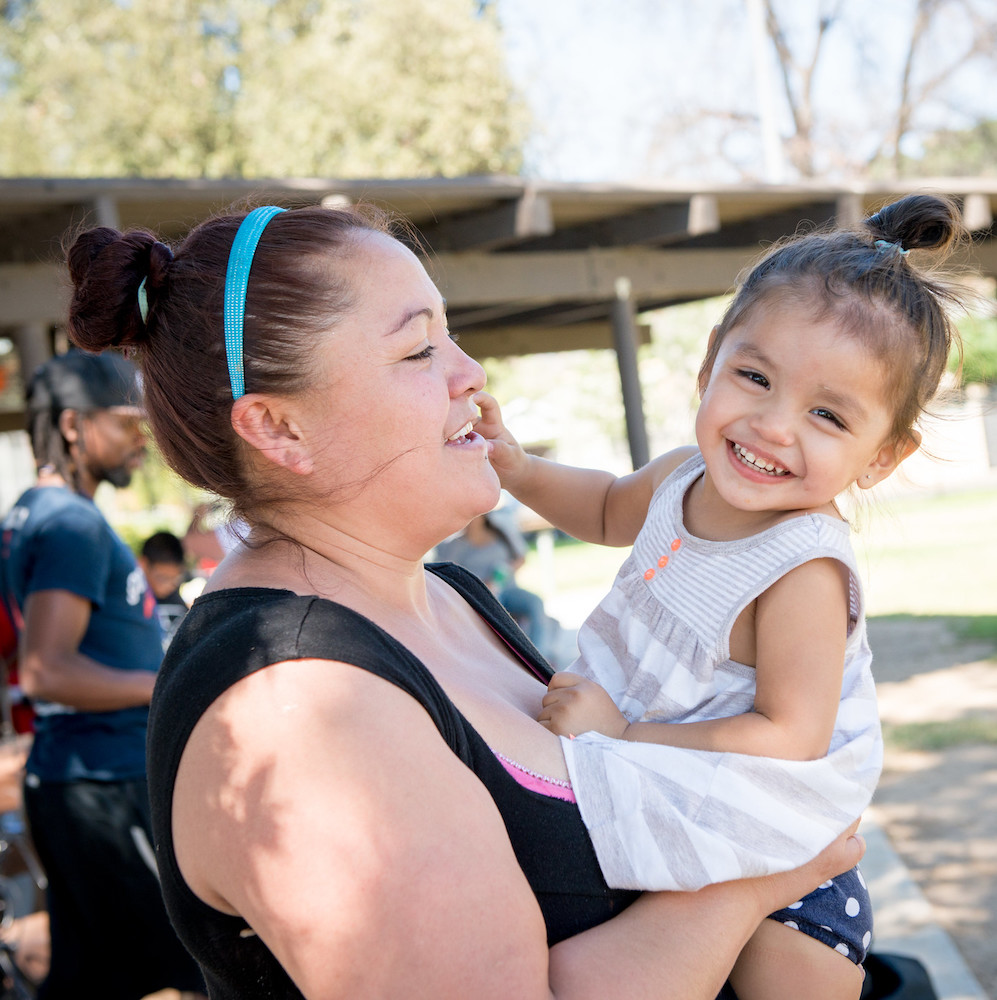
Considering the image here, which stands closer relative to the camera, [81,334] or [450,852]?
[450,852]

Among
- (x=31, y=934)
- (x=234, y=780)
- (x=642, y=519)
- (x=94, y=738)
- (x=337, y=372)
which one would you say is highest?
(x=337, y=372)

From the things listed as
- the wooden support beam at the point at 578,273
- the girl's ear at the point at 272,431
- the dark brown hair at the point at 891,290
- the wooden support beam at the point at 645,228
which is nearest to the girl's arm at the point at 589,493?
the dark brown hair at the point at 891,290

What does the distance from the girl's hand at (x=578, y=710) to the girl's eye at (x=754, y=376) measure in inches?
23.0

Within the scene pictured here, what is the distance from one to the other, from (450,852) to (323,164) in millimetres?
19135

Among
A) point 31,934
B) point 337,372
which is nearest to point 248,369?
point 337,372

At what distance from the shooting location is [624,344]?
707 centimetres

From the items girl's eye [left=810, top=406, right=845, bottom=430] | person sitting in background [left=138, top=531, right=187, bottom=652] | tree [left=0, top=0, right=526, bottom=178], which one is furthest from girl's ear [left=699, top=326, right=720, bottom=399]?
tree [left=0, top=0, right=526, bottom=178]

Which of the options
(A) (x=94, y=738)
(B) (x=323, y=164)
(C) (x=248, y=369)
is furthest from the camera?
(B) (x=323, y=164)

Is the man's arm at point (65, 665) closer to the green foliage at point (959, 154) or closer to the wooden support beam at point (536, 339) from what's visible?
the wooden support beam at point (536, 339)

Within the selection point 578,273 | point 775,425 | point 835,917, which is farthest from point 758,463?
point 578,273

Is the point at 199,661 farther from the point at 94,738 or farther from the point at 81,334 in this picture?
the point at 94,738

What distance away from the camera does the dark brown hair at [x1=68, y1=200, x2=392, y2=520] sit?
147 centimetres

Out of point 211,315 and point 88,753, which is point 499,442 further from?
point 88,753

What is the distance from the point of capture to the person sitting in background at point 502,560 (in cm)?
742
